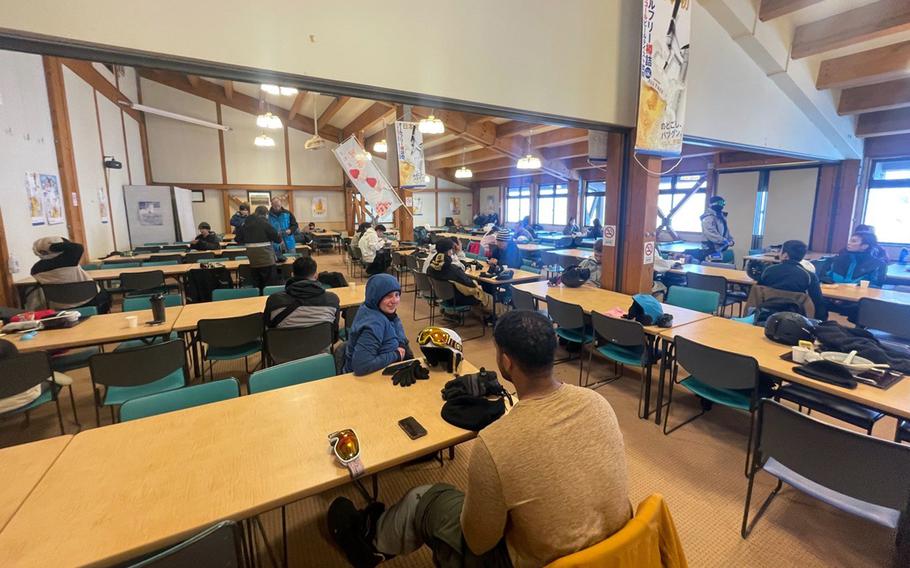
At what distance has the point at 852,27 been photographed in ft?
14.4

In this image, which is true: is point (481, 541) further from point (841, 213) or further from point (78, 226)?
point (841, 213)

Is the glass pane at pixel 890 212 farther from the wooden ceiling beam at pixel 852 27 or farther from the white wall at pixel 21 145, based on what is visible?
the white wall at pixel 21 145

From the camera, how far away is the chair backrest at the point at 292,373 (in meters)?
2.10

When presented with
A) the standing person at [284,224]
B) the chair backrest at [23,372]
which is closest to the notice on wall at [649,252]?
the chair backrest at [23,372]

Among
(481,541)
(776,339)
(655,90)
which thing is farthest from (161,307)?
(655,90)

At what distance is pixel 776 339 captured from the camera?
277cm

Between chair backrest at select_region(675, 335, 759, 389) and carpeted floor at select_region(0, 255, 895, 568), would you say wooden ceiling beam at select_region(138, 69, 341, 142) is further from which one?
chair backrest at select_region(675, 335, 759, 389)

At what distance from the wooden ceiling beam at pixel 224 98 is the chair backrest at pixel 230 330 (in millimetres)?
12084

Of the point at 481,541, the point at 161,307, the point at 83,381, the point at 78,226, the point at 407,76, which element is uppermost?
the point at 407,76

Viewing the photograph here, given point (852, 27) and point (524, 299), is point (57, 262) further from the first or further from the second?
point (852, 27)

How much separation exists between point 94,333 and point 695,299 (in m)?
5.27

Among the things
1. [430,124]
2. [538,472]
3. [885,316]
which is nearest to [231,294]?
[538,472]

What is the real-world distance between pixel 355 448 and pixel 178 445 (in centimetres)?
72

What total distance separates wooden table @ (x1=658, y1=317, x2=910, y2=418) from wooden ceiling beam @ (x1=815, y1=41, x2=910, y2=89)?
4.29 metres
